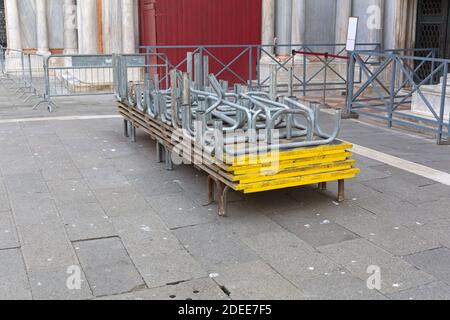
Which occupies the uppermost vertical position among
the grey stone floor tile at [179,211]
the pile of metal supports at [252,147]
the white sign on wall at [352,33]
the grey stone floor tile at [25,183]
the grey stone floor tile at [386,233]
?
the white sign on wall at [352,33]

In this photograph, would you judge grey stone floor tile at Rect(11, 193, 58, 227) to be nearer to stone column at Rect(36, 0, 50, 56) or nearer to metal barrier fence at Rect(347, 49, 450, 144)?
metal barrier fence at Rect(347, 49, 450, 144)

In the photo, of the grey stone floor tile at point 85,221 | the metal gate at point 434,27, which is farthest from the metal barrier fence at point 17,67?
the grey stone floor tile at point 85,221

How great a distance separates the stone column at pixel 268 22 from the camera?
1505 centimetres

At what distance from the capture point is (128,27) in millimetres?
14414

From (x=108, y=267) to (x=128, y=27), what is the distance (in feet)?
36.3

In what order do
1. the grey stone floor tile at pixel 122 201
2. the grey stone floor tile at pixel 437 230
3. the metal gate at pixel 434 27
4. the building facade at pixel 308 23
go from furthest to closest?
the building facade at pixel 308 23, the metal gate at pixel 434 27, the grey stone floor tile at pixel 122 201, the grey stone floor tile at pixel 437 230

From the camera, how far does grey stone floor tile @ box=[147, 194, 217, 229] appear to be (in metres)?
5.22

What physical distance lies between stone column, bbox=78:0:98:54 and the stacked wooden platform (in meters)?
9.34

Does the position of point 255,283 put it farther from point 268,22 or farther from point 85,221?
point 268,22

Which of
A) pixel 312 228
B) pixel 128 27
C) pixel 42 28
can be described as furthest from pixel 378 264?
pixel 42 28

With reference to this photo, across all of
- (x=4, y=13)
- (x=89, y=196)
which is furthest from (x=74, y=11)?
(x=89, y=196)

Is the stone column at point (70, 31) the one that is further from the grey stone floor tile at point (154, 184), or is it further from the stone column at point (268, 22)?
the grey stone floor tile at point (154, 184)

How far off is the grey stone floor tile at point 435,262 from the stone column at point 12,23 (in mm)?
16092

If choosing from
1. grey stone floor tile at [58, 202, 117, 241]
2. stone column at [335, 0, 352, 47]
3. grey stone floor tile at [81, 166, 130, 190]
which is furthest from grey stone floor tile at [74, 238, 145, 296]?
stone column at [335, 0, 352, 47]
